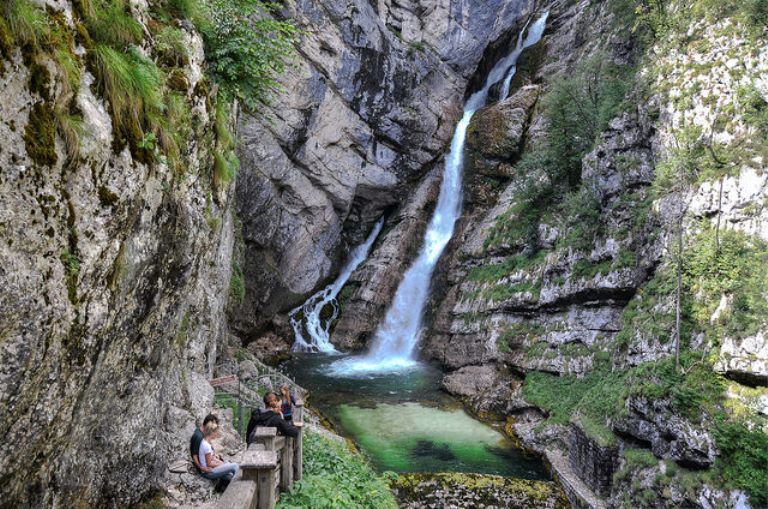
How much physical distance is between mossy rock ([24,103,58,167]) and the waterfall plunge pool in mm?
13011

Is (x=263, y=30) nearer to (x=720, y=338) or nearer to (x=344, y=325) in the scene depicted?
(x=720, y=338)

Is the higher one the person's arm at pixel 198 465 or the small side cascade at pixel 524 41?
the small side cascade at pixel 524 41

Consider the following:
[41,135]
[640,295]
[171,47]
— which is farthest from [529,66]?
[41,135]

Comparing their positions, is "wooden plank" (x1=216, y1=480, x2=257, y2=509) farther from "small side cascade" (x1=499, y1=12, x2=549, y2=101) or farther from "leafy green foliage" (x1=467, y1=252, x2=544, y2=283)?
"small side cascade" (x1=499, y1=12, x2=549, y2=101)

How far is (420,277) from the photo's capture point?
32.0 meters

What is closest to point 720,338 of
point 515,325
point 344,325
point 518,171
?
point 515,325

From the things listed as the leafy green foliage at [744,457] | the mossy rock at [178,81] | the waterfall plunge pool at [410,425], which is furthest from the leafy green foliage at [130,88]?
the leafy green foliage at [744,457]

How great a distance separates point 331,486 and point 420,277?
24587mm

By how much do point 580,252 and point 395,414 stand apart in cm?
1088

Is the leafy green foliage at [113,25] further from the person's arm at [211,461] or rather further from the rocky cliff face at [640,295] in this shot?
the rocky cliff face at [640,295]

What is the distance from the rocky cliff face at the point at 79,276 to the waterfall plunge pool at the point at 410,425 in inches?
404

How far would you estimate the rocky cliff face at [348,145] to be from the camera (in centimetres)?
2897

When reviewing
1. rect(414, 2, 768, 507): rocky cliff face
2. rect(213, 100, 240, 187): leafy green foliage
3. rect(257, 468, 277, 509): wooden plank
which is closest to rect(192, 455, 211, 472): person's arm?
rect(257, 468, 277, 509): wooden plank

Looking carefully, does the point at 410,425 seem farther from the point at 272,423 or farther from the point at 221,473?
the point at 272,423
